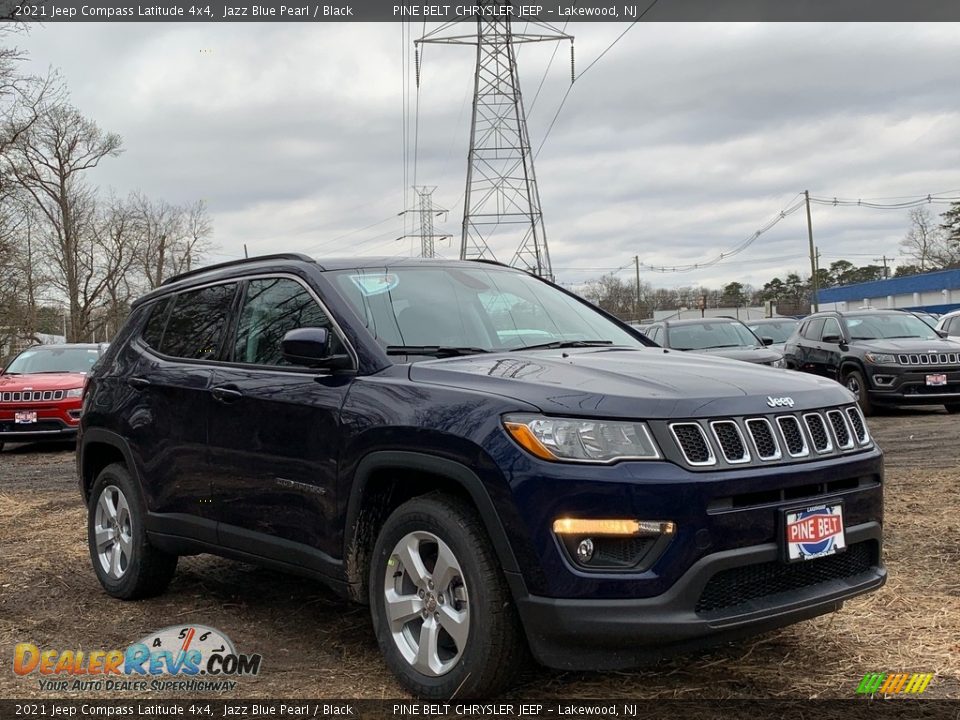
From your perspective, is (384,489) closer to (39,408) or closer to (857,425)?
(857,425)

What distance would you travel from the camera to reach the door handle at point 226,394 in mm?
4609

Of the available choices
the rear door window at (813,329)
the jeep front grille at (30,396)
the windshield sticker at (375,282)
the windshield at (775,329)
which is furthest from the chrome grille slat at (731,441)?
the windshield at (775,329)

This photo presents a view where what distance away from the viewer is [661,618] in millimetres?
3145

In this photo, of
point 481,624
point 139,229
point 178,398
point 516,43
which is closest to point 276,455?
point 178,398

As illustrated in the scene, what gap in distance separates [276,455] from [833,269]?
10735 centimetres

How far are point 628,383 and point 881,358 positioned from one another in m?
11.8

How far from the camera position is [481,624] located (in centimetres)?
333

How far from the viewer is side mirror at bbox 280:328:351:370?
13.1 feet

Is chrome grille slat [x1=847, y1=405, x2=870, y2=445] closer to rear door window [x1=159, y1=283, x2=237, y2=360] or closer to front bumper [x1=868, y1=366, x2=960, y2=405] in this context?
rear door window [x1=159, y1=283, x2=237, y2=360]

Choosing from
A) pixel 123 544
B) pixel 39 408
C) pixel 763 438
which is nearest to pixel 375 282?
pixel 763 438

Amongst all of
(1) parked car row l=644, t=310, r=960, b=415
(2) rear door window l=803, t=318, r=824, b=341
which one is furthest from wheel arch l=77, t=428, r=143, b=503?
(2) rear door window l=803, t=318, r=824, b=341

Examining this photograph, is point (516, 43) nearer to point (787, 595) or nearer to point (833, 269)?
point (787, 595)

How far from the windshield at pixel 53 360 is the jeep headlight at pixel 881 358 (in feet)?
38.3

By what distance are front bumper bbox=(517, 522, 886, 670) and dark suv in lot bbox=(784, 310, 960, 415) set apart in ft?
36.4
